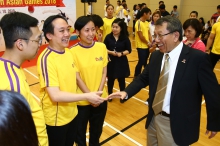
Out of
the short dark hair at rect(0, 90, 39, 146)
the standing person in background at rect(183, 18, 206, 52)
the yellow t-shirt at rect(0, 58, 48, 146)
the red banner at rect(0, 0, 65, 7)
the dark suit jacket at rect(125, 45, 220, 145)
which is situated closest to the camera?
the short dark hair at rect(0, 90, 39, 146)

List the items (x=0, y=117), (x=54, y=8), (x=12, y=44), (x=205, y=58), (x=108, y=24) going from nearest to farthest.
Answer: (x=0, y=117) → (x=12, y=44) → (x=205, y=58) → (x=108, y=24) → (x=54, y=8)

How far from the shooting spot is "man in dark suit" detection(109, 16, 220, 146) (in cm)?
186

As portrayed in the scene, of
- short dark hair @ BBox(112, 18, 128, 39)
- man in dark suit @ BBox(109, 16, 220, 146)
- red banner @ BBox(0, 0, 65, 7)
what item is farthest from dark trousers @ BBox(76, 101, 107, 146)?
red banner @ BBox(0, 0, 65, 7)

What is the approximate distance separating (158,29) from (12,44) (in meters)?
1.34

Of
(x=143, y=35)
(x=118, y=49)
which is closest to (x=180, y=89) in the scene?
(x=118, y=49)

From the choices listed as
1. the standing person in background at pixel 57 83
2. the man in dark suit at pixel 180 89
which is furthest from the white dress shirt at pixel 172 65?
the standing person in background at pixel 57 83

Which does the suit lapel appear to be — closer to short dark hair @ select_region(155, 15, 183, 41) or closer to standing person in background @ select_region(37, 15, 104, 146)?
short dark hair @ select_region(155, 15, 183, 41)

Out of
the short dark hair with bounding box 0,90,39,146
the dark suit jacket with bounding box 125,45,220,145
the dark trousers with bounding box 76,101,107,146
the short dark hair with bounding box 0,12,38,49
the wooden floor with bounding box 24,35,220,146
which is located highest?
the short dark hair with bounding box 0,12,38,49

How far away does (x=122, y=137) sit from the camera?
3.38m

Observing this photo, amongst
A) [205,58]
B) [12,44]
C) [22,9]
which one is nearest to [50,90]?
[12,44]

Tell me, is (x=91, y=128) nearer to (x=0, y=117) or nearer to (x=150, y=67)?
(x=150, y=67)

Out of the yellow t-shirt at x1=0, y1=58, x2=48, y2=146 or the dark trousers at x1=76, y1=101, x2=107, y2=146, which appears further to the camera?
the dark trousers at x1=76, y1=101, x2=107, y2=146

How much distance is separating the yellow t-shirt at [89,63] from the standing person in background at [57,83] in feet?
0.95

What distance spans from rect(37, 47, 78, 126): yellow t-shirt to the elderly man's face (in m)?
0.95
